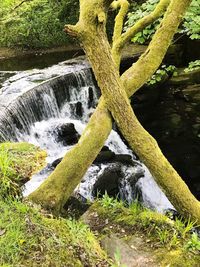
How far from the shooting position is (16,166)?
3.81m

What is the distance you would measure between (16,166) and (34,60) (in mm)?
11131

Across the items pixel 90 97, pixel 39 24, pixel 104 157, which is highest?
pixel 39 24

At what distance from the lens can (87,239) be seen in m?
3.42

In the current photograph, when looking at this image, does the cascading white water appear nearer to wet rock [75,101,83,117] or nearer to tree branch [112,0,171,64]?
wet rock [75,101,83,117]

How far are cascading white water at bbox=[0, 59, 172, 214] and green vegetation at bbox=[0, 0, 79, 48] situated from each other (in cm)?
445

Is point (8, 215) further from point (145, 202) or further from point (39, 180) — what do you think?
point (145, 202)

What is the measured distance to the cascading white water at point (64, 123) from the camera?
8.02m

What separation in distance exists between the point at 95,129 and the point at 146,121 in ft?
21.0

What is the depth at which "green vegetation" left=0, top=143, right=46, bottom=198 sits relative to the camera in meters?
3.67

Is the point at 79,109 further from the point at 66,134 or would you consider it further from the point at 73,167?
the point at 73,167

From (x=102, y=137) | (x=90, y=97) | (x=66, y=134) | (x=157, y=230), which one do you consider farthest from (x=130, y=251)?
(x=90, y=97)

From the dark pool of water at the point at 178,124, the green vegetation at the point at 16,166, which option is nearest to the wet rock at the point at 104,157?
the dark pool of water at the point at 178,124

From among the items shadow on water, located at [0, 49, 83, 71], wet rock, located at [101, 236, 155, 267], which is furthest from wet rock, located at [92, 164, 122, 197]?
shadow on water, located at [0, 49, 83, 71]

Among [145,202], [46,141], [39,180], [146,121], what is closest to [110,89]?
[39,180]
